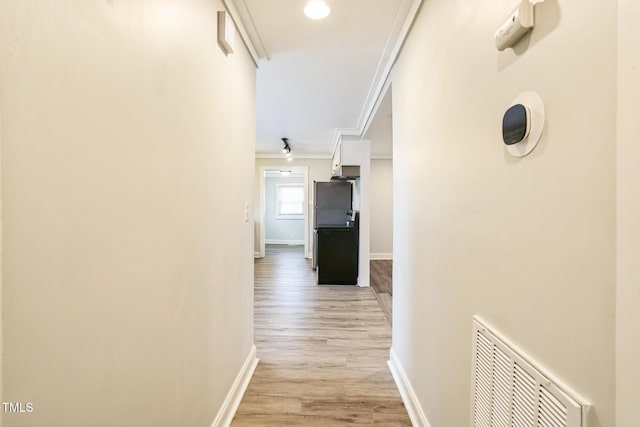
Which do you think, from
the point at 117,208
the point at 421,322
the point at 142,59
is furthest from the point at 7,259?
the point at 421,322

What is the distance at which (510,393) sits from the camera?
0.79m

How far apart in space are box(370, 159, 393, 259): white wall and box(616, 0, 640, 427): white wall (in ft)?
20.6

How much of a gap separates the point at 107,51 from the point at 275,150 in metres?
5.57

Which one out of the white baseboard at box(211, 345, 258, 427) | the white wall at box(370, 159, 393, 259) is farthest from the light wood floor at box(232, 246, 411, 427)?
the white wall at box(370, 159, 393, 259)

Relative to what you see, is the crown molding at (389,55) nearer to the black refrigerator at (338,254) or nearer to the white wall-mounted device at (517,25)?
the white wall-mounted device at (517,25)

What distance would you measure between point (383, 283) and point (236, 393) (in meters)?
3.28

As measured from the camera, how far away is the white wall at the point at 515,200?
564 millimetres

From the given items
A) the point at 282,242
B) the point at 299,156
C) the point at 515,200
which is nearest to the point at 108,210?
the point at 515,200

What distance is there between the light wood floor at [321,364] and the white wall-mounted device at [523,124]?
1662mm

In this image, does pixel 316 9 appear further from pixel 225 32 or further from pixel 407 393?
pixel 407 393

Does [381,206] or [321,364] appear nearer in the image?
[321,364]

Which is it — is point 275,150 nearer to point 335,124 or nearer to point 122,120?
point 335,124

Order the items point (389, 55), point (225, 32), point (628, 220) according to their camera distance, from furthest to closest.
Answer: point (389, 55), point (225, 32), point (628, 220)

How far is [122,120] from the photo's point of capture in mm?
778
